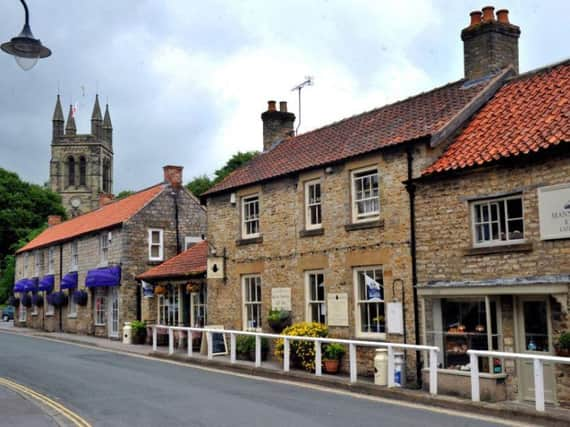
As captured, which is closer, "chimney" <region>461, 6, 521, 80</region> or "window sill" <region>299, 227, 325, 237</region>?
"chimney" <region>461, 6, 521, 80</region>

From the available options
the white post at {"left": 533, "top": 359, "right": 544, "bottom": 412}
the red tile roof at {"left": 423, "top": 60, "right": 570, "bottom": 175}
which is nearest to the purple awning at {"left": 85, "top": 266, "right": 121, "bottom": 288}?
the red tile roof at {"left": 423, "top": 60, "right": 570, "bottom": 175}

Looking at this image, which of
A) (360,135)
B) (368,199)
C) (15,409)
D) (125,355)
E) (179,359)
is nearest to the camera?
(15,409)

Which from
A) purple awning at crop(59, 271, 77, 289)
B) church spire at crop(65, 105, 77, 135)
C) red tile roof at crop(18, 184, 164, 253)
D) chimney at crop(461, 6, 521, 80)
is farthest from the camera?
church spire at crop(65, 105, 77, 135)

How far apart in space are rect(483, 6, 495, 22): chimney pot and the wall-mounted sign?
11.0m

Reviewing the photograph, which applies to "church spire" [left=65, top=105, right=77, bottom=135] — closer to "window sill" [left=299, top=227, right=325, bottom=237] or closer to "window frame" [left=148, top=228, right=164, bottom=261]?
"window frame" [left=148, top=228, right=164, bottom=261]

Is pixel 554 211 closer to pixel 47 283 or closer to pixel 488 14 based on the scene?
pixel 488 14

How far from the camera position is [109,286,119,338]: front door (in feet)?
107

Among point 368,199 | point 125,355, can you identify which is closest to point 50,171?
point 125,355

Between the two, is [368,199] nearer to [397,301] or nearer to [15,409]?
[397,301]

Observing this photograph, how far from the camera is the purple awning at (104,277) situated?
3195 cm

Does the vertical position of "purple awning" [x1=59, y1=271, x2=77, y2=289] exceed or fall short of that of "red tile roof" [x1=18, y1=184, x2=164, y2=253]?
it falls short

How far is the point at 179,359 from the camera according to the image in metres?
22.1

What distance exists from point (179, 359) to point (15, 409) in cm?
968

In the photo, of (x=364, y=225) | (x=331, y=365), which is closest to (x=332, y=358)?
(x=331, y=365)
